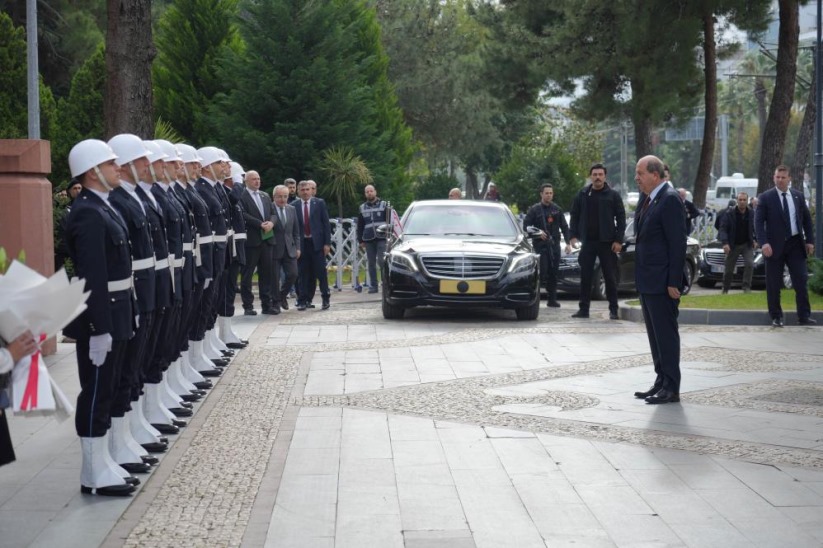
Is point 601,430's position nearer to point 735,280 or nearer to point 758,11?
point 735,280

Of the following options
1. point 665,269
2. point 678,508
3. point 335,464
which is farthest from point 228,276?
point 678,508

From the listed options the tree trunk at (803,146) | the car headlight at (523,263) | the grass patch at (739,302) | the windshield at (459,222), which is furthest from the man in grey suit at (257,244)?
A: the tree trunk at (803,146)

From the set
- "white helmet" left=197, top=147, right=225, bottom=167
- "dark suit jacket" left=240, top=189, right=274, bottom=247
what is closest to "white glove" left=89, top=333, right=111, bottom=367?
"white helmet" left=197, top=147, right=225, bottom=167

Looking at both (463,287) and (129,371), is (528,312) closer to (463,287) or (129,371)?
(463,287)

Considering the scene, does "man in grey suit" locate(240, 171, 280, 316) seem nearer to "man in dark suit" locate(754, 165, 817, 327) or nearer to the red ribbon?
Answer: "man in dark suit" locate(754, 165, 817, 327)

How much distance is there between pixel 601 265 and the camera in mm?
18203

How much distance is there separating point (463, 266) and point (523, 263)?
823mm

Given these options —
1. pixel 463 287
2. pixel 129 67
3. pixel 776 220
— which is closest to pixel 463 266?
pixel 463 287

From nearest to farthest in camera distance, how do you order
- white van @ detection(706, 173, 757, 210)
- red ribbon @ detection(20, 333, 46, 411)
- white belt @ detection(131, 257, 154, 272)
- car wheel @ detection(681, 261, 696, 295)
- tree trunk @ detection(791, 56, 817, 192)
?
red ribbon @ detection(20, 333, 46, 411)
white belt @ detection(131, 257, 154, 272)
car wheel @ detection(681, 261, 696, 295)
tree trunk @ detection(791, 56, 817, 192)
white van @ detection(706, 173, 757, 210)

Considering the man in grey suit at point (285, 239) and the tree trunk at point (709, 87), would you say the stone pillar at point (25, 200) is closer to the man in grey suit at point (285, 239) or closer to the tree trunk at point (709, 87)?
the man in grey suit at point (285, 239)

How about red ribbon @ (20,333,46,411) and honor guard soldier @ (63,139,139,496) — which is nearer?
red ribbon @ (20,333,46,411)

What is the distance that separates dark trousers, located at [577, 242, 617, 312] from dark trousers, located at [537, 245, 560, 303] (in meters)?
2.06

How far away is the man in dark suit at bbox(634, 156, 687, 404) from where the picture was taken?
1076 cm

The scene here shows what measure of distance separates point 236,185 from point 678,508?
920cm
